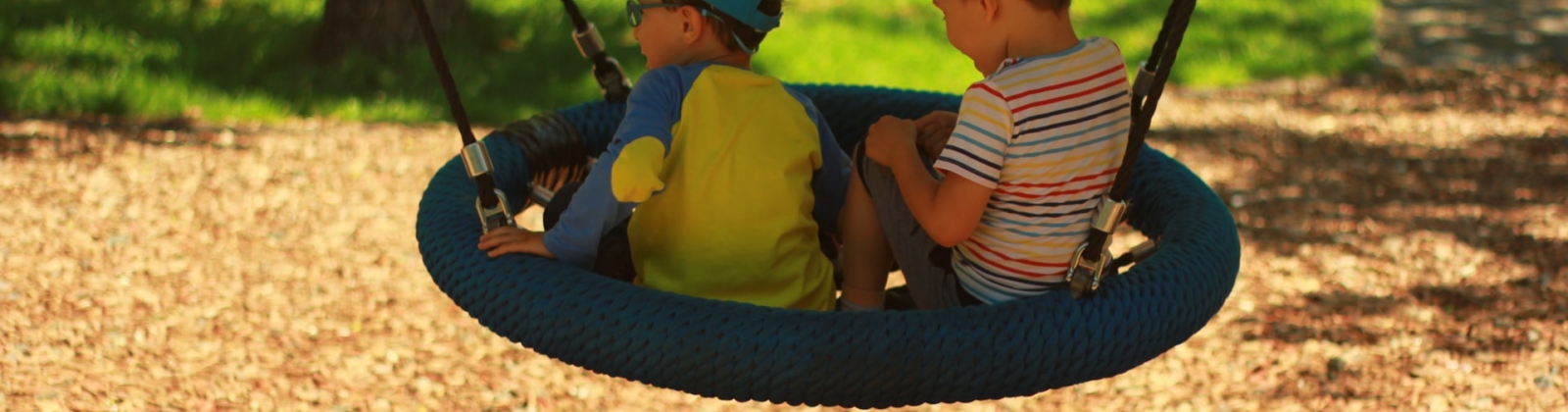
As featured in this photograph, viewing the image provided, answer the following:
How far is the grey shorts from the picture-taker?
2.23 m

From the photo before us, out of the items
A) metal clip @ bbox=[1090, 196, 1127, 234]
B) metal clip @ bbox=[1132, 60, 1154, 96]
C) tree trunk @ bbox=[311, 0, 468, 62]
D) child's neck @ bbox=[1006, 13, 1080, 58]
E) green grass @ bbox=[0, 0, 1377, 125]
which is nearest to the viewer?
metal clip @ bbox=[1090, 196, 1127, 234]

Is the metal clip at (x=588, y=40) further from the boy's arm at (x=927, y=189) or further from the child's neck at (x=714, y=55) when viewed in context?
the boy's arm at (x=927, y=189)

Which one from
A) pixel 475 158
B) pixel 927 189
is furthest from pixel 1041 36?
pixel 475 158

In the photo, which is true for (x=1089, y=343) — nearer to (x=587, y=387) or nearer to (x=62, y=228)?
(x=587, y=387)

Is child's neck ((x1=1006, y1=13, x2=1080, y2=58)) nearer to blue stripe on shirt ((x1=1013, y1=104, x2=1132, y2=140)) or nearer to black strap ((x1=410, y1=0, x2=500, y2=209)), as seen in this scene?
blue stripe on shirt ((x1=1013, y1=104, x2=1132, y2=140))

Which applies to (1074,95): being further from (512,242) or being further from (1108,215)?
(512,242)

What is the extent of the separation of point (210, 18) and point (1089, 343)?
5608 mm

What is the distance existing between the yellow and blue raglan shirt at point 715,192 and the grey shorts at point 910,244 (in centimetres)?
9

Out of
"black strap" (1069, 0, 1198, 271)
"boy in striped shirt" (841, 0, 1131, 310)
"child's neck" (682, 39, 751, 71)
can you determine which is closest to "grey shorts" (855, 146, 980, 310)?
"boy in striped shirt" (841, 0, 1131, 310)

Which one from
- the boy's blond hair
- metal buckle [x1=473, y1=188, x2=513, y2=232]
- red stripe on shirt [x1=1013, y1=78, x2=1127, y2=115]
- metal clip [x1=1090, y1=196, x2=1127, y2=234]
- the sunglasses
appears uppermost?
the sunglasses

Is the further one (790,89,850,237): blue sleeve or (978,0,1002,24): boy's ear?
(790,89,850,237): blue sleeve

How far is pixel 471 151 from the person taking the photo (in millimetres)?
2098

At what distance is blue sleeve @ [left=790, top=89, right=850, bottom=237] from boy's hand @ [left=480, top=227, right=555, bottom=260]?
0.50 metres

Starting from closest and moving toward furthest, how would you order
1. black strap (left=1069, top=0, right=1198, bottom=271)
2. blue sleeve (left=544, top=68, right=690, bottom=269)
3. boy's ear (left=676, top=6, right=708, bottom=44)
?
black strap (left=1069, top=0, right=1198, bottom=271), blue sleeve (left=544, top=68, right=690, bottom=269), boy's ear (left=676, top=6, right=708, bottom=44)
